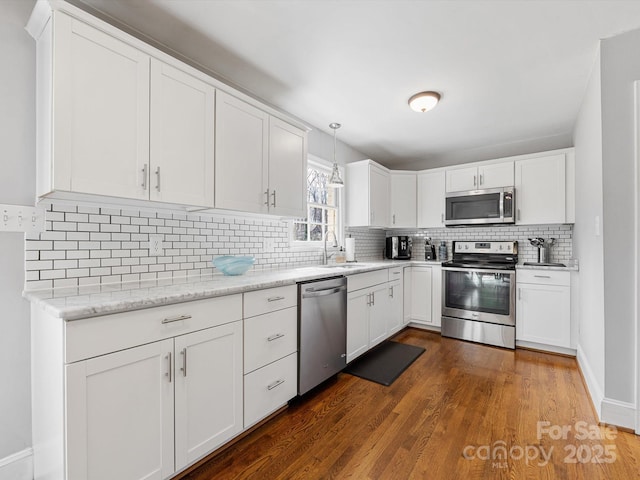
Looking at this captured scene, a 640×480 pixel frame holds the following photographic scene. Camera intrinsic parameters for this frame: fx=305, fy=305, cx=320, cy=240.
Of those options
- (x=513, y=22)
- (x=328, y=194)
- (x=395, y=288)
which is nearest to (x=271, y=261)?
(x=328, y=194)

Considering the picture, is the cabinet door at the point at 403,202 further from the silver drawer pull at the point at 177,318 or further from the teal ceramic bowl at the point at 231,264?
the silver drawer pull at the point at 177,318

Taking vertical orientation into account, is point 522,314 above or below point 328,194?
below

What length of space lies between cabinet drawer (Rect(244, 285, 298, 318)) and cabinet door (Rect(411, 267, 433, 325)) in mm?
2414

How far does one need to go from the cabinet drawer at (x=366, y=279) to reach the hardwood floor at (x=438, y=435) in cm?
81

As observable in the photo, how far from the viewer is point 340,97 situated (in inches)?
110

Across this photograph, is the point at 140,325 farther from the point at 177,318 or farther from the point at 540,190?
the point at 540,190

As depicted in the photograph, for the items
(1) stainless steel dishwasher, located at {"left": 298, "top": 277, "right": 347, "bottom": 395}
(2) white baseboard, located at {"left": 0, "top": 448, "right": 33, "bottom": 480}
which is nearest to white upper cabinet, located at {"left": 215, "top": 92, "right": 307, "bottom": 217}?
A: (1) stainless steel dishwasher, located at {"left": 298, "top": 277, "right": 347, "bottom": 395}

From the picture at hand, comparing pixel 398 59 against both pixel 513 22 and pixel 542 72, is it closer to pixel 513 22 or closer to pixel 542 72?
pixel 513 22

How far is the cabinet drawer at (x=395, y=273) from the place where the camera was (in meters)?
3.60

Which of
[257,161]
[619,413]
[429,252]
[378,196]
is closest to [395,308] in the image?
[429,252]

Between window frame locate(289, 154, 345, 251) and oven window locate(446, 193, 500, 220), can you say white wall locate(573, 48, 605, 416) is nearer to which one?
oven window locate(446, 193, 500, 220)

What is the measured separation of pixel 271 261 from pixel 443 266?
88.1 inches

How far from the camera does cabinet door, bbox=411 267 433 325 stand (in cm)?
401

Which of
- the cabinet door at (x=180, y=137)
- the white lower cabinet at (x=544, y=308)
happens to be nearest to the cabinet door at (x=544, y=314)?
the white lower cabinet at (x=544, y=308)
